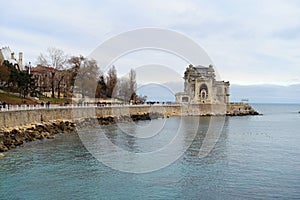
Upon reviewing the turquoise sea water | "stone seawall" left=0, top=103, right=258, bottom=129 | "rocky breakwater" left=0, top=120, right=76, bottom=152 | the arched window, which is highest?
the arched window

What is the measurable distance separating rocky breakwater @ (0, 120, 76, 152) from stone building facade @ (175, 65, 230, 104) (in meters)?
58.7

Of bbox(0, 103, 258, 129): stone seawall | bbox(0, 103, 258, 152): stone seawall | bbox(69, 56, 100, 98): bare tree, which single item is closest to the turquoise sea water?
bbox(0, 103, 258, 152): stone seawall

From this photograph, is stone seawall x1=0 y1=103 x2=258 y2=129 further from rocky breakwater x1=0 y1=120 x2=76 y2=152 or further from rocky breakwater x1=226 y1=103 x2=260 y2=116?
rocky breakwater x1=0 y1=120 x2=76 y2=152

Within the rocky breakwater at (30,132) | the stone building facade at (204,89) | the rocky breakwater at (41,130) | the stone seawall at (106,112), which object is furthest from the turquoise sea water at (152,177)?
the stone building facade at (204,89)

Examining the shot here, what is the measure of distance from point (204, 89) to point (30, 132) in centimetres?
7202

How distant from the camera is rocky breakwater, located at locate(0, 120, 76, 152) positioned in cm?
2761

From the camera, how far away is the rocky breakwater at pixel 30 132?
27.6 metres

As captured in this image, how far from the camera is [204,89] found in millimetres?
99812

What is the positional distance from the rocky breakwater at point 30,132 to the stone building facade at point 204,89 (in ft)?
192

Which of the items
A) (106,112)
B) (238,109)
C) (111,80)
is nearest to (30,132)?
(106,112)

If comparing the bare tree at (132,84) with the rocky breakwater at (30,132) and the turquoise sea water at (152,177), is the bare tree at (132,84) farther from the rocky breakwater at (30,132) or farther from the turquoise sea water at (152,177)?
the turquoise sea water at (152,177)

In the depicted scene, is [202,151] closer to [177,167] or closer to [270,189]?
[177,167]

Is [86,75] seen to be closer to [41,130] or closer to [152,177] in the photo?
[41,130]

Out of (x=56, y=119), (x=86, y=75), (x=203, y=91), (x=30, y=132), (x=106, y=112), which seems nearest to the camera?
(x=30, y=132)
